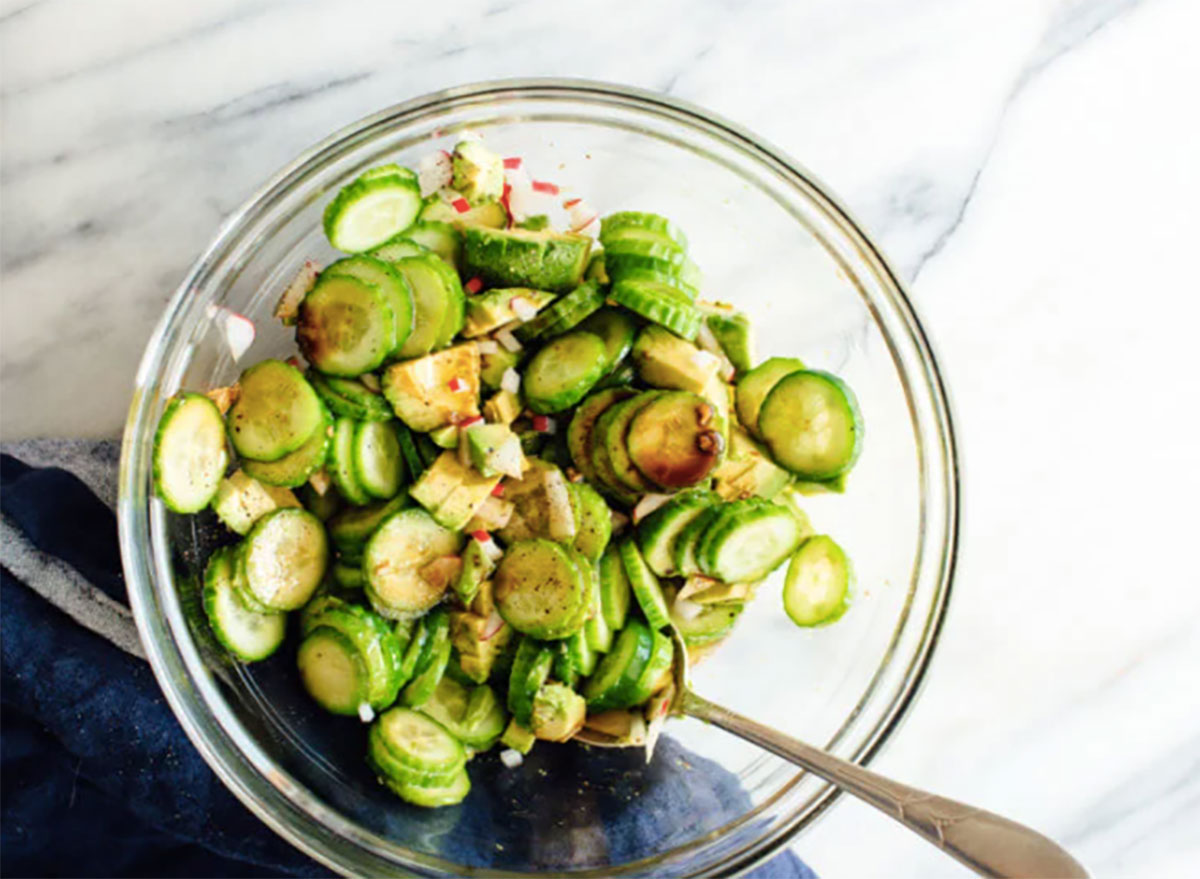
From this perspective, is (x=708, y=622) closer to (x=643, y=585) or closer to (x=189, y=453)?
(x=643, y=585)

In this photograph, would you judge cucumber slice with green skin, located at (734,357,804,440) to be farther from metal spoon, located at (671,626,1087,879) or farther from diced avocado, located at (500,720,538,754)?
diced avocado, located at (500,720,538,754)

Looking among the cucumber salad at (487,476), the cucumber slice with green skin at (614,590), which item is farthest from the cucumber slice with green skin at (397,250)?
the cucumber slice with green skin at (614,590)

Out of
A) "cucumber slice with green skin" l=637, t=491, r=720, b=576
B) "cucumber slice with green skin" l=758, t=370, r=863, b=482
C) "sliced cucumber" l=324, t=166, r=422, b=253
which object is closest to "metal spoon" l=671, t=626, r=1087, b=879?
"cucumber slice with green skin" l=637, t=491, r=720, b=576

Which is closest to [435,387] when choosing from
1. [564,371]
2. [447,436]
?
[447,436]

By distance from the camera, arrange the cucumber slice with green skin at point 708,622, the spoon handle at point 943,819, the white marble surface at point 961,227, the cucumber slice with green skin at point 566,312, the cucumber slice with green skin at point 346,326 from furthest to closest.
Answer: the white marble surface at point 961,227 < the cucumber slice with green skin at point 708,622 < the cucumber slice with green skin at point 566,312 < the cucumber slice with green skin at point 346,326 < the spoon handle at point 943,819

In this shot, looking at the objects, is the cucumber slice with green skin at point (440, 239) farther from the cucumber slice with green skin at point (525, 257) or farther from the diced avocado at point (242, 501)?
the diced avocado at point (242, 501)

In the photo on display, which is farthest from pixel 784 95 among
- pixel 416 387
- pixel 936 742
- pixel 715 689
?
pixel 936 742
